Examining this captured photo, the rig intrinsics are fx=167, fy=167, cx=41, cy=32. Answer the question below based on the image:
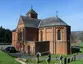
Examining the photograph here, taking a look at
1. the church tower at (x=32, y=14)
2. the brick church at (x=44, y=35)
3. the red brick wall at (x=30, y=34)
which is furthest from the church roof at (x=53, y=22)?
the church tower at (x=32, y=14)

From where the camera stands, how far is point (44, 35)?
50438 mm

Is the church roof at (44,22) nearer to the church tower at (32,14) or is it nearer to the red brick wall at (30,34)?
the red brick wall at (30,34)

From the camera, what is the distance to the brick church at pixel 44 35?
4591cm

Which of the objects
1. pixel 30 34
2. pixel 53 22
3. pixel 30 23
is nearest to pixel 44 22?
pixel 30 23

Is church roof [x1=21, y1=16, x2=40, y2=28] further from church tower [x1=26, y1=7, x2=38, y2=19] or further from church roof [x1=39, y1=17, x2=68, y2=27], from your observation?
church tower [x1=26, y1=7, x2=38, y2=19]

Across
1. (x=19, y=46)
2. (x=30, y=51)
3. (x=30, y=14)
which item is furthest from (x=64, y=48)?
(x=30, y=14)

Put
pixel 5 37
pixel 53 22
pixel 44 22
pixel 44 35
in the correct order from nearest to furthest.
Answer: pixel 53 22 < pixel 44 35 < pixel 44 22 < pixel 5 37

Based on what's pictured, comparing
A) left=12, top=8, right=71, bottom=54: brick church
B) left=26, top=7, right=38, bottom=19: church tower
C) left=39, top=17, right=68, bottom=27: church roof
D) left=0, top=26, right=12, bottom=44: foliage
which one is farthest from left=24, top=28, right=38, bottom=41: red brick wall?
left=0, top=26, right=12, bottom=44: foliage

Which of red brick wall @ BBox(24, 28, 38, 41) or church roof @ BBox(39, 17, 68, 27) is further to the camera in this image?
red brick wall @ BBox(24, 28, 38, 41)

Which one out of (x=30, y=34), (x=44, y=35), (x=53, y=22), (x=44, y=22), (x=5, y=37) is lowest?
(x=5, y=37)

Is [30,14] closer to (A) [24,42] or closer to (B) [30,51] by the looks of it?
(A) [24,42]

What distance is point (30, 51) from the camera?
46062mm

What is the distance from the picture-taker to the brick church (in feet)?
151

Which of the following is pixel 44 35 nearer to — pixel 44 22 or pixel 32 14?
pixel 44 22
